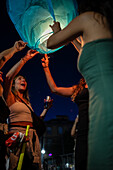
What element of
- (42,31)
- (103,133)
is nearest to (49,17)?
(42,31)

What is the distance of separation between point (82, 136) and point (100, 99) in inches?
41.0

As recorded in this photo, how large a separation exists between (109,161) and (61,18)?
63.9 inches

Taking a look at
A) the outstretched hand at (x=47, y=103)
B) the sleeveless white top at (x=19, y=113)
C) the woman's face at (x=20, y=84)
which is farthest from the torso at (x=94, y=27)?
the outstretched hand at (x=47, y=103)

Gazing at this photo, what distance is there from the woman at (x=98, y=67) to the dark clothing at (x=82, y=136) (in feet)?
2.98

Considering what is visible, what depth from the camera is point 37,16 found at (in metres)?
1.95

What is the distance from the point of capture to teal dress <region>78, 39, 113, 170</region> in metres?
0.81

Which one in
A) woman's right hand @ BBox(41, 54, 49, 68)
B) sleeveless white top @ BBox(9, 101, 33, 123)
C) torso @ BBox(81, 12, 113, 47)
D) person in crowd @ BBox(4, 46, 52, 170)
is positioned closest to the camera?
torso @ BBox(81, 12, 113, 47)

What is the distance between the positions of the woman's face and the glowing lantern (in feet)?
3.53

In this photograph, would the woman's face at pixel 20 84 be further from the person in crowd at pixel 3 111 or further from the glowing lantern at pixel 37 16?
the glowing lantern at pixel 37 16

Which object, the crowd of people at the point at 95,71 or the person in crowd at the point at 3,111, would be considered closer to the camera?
the crowd of people at the point at 95,71

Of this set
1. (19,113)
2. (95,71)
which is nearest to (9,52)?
(19,113)

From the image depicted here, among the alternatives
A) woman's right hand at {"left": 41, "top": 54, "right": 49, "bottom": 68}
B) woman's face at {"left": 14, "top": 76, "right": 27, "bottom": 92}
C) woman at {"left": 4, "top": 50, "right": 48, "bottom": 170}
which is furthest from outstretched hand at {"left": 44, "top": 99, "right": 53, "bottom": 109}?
woman's right hand at {"left": 41, "top": 54, "right": 49, "bottom": 68}

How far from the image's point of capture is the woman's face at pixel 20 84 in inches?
115

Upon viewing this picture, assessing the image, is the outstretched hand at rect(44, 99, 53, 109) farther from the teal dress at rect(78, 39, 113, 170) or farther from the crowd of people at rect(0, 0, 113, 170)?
the teal dress at rect(78, 39, 113, 170)
